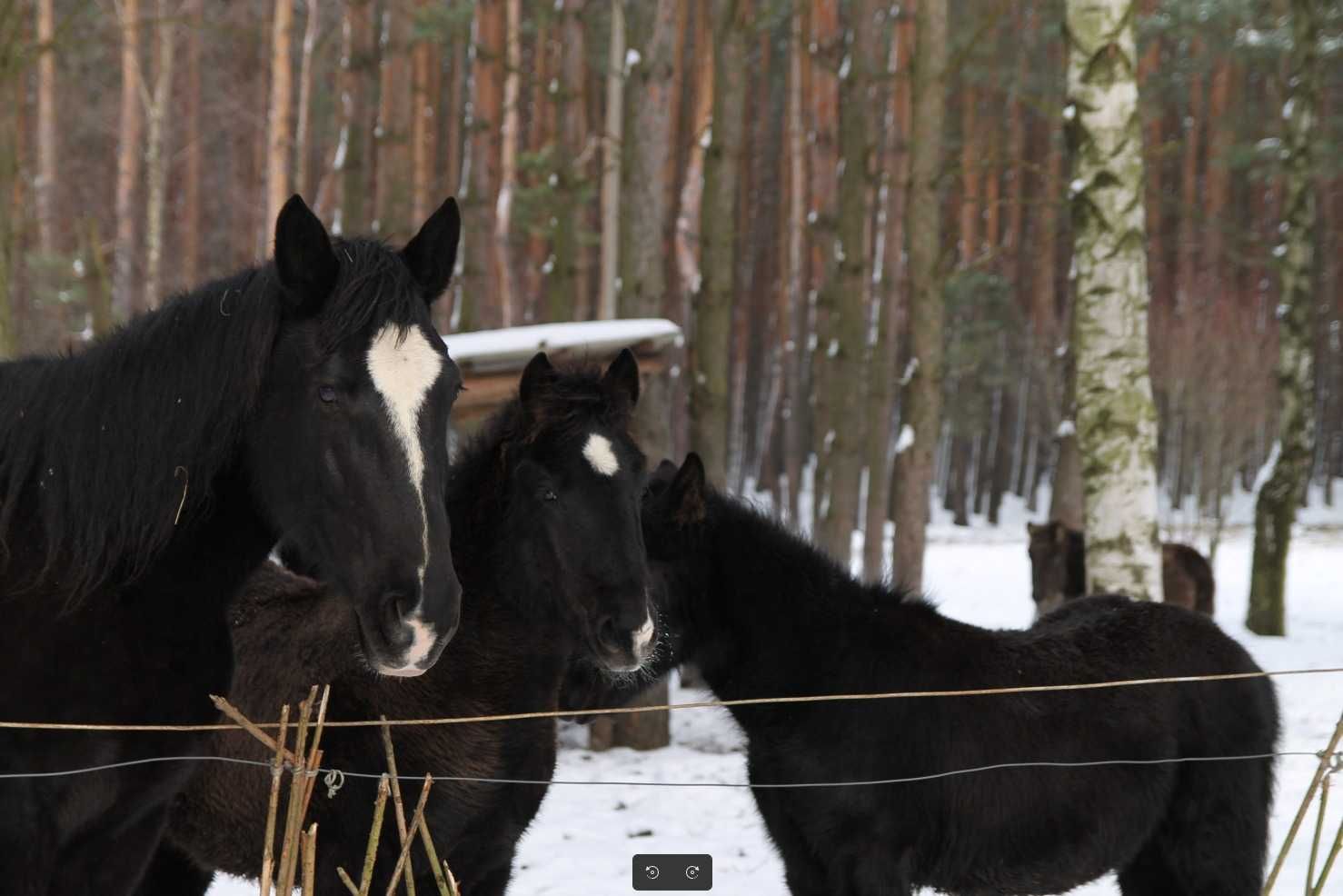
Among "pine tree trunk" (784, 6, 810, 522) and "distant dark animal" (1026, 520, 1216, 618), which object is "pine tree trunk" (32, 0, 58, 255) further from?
"distant dark animal" (1026, 520, 1216, 618)

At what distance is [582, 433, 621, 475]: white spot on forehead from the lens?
12.5 feet

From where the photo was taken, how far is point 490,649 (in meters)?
3.80

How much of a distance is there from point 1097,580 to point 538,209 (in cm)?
1559

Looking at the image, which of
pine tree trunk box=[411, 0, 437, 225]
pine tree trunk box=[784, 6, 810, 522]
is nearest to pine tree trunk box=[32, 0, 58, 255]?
pine tree trunk box=[411, 0, 437, 225]

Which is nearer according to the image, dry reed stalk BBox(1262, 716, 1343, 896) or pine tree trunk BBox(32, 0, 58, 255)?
dry reed stalk BBox(1262, 716, 1343, 896)

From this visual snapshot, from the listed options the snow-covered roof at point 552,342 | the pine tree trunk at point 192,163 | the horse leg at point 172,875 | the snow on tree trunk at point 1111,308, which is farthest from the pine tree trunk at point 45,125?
the horse leg at point 172,875

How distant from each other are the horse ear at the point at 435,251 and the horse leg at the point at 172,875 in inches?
91.3

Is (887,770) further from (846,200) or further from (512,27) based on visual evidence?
(512,27)

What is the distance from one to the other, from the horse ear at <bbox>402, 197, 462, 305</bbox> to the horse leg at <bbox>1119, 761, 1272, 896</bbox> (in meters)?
3.06

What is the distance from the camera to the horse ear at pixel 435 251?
2.80 metres

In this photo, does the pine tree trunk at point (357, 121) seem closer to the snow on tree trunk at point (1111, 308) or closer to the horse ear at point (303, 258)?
the snow on tree trunk at point (1111, 308)

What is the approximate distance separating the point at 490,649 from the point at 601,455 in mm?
677

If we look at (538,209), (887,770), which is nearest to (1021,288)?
(538,209)

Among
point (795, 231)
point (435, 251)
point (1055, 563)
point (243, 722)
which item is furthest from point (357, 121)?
point (243, 722)
